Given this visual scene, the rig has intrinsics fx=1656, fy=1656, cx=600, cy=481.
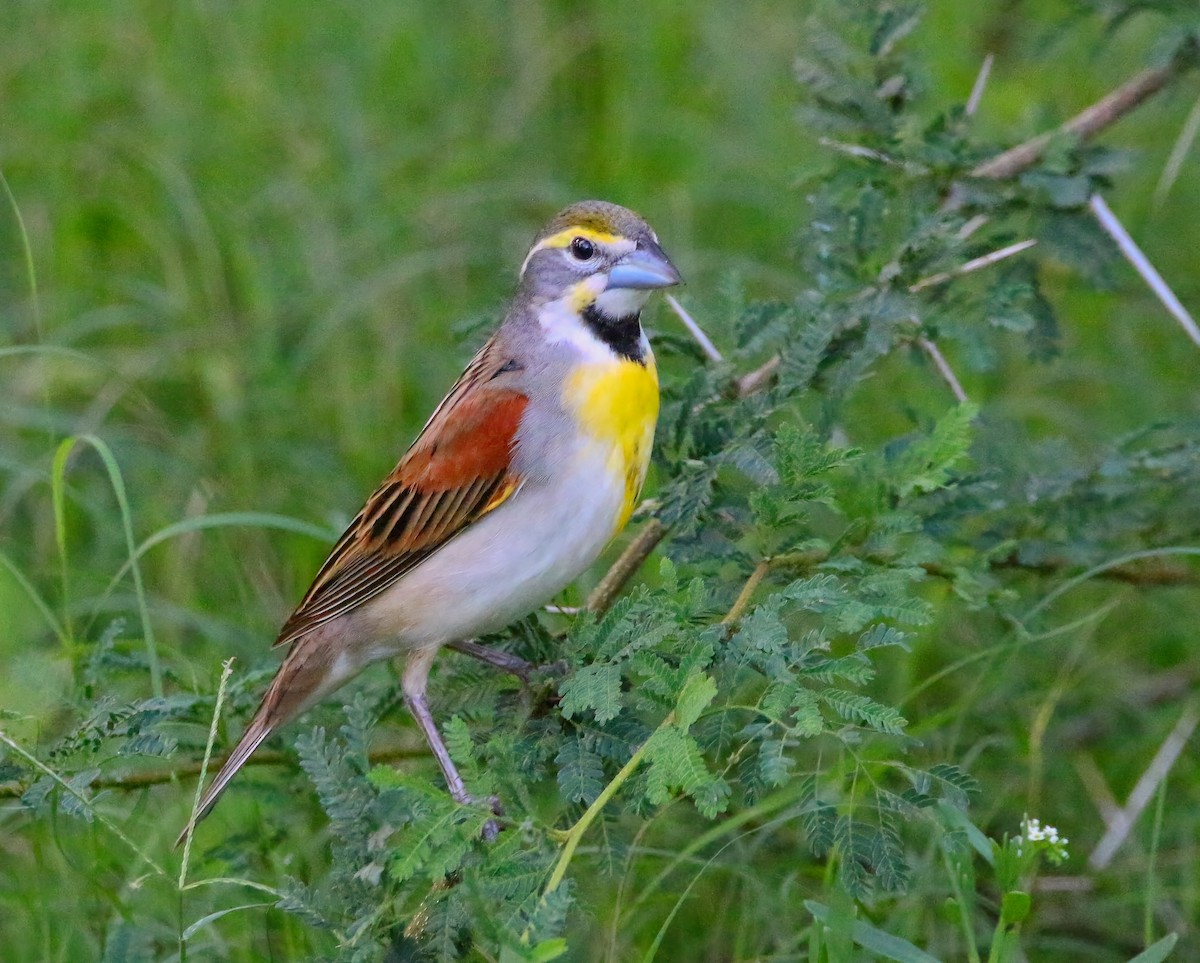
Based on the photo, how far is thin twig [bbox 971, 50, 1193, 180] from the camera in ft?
13.4

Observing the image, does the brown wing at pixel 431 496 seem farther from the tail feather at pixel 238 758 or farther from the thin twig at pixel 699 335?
the thin twig at pixel 699 335

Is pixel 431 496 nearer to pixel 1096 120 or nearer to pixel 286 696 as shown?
pixel 286 696

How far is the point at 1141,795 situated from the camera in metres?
4.19

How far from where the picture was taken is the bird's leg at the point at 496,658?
11.7 feet

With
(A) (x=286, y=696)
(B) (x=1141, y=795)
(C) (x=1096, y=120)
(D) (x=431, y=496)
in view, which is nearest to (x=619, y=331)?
(D) (x=431, y=496)

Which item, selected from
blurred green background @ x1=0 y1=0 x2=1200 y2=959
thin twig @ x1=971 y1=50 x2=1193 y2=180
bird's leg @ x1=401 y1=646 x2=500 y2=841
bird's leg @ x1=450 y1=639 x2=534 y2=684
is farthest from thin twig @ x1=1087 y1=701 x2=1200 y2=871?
bird's leg @ x1=401 y1=646 x2=500 y2=841

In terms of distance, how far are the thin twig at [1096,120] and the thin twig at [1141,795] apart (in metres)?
1.49

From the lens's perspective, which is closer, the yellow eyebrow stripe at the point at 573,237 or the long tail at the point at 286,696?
the long tail at the point at 286,696

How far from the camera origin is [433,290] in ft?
20.5

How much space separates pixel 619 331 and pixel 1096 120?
1447 mm

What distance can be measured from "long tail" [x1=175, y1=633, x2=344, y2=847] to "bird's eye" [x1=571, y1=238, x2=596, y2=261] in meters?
1.06

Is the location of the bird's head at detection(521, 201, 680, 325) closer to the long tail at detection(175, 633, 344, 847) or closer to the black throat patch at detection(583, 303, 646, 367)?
the black throat patch at detection(583, 303, 646, 367)

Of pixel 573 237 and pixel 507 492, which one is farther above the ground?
pixel 573 237

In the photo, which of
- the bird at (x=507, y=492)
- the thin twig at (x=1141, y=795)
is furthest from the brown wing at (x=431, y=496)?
the thin twig at (x=1141, y=795)
